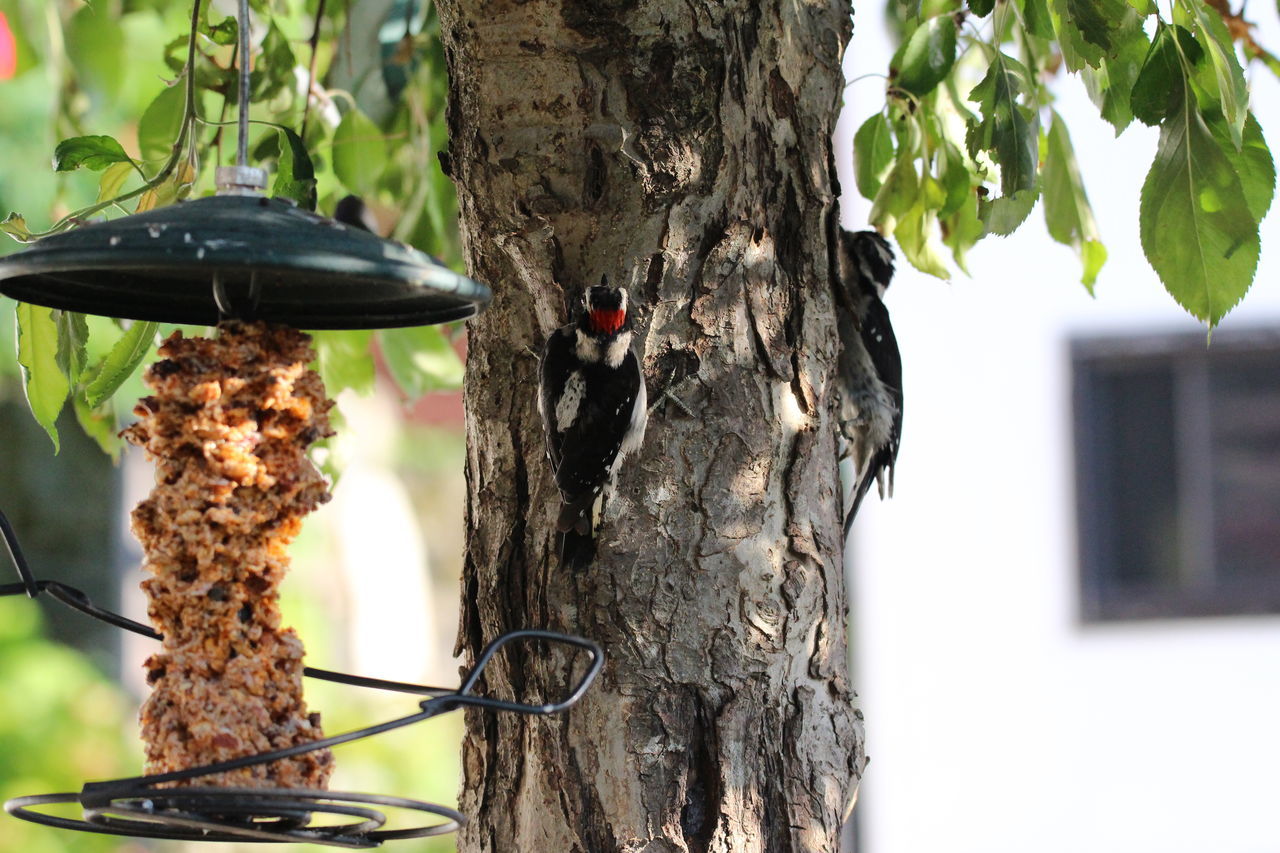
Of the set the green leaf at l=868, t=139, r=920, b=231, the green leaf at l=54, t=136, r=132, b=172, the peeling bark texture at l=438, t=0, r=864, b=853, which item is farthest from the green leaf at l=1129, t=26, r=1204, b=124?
the green leaf at l=54, t=136, r=132, b=172

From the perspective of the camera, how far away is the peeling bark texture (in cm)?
188

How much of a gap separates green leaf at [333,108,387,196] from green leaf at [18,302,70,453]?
851 mm

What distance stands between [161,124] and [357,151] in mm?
425

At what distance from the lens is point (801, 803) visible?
191cm

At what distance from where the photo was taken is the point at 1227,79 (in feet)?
5.18

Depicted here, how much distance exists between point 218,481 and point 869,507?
4.06 m

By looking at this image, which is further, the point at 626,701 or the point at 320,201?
the point at 320,201

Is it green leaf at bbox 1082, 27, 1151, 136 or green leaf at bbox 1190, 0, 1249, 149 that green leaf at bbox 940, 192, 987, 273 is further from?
green leaf at bbox 1190, 0, 1249, 149

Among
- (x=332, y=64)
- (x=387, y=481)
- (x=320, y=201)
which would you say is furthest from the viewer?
(x=387, y=481)

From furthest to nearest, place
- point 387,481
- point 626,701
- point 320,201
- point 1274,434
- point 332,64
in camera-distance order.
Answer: point 387,481 < point 1274,434 < point 332,64 < point 320,201 < point 626,701

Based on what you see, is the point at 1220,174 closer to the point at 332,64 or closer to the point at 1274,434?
the point at 332,64

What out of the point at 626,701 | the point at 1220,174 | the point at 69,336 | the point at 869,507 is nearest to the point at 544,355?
the point at 626,701

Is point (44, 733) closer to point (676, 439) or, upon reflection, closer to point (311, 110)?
point (311, 110)

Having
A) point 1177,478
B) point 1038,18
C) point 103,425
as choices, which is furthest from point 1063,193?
point 1177,478
